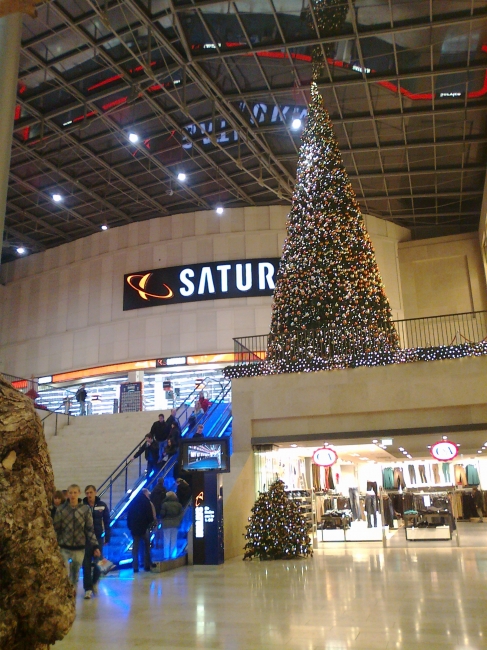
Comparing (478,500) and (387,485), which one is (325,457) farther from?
(478,500)

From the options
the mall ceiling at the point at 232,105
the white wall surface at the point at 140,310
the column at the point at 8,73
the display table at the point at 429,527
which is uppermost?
the mall ceiling at the point at 232,105

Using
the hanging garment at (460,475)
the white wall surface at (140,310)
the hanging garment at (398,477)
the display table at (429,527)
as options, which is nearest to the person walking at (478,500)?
the hanging garment at (460,475)

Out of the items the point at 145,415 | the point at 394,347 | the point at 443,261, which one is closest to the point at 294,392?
the point at 394,347

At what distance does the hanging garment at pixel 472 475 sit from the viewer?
24.2 meters

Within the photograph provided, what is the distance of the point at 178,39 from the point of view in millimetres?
18438

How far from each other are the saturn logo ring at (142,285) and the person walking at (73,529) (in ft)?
67.3

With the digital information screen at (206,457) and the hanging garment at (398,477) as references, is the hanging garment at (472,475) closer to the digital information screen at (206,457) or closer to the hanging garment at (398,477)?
the hanging garment at (398,477)

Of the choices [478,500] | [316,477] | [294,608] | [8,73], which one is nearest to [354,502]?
[316,477]

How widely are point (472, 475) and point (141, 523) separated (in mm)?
17801

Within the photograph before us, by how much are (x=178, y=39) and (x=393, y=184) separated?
40.4ft

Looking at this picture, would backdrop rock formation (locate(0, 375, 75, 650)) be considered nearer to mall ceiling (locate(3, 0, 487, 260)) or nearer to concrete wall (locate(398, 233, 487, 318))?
mall ceiling (locate(3, 0, 487, 260))

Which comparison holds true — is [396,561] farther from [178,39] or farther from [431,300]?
[431,300]

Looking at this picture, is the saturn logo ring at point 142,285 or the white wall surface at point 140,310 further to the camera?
the saturn logo ring at point 142,285

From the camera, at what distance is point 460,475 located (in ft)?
81.1
